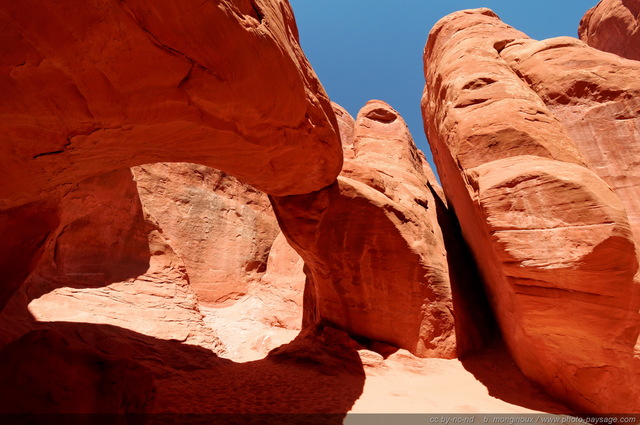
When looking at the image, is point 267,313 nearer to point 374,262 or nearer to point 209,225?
point 209,225

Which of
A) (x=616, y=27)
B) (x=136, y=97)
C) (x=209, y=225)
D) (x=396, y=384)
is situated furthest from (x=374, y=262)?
(x=616, y=27)

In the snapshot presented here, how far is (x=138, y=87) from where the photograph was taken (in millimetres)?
3184

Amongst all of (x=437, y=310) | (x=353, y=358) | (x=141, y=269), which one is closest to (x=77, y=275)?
(x=141, y=269)

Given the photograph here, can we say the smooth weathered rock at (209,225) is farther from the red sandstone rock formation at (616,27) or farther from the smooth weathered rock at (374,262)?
the red sandstone rock formation at (616,27)

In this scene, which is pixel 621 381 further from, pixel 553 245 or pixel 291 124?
pixel 291 124

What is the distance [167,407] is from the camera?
423 cm

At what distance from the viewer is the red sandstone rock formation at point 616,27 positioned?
48.4ft

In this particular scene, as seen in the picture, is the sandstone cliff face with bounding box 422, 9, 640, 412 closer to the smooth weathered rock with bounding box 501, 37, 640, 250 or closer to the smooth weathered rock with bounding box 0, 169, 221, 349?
the smooth weathered rock with bounding box 501, 37, 640, 250

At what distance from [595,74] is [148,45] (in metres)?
7.31

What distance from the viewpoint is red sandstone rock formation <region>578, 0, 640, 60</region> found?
1475 centimetres

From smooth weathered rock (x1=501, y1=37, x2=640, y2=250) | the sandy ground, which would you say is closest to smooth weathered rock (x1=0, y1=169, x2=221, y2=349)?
the sandy ground

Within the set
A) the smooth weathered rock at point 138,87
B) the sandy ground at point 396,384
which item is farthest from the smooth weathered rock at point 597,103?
the smooth weathered rock at point 138,87

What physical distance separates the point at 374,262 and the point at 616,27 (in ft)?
52.7

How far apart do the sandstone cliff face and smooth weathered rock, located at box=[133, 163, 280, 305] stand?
21.9 feet
